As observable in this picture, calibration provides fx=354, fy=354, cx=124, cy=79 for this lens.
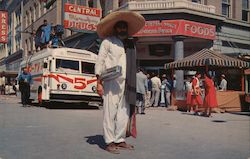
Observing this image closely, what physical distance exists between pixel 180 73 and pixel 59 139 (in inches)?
673

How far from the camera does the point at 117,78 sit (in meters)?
5.14

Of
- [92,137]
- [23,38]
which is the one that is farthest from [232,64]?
[23,38]

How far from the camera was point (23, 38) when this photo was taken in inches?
1934

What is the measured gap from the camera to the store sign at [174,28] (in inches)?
877

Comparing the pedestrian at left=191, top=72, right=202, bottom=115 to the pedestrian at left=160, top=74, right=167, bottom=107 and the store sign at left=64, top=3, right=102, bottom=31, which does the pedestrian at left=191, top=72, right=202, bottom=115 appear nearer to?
the pedestrian at left=160, top=74, right=167, bottom=107

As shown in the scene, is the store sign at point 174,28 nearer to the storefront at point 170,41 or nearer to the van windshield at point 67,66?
the storefront at point 170,41

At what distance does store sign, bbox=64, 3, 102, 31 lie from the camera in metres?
24.1

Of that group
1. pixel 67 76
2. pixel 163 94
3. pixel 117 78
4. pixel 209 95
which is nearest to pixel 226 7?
pixel 163 94

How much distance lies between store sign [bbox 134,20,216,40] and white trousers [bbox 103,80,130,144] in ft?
57.1

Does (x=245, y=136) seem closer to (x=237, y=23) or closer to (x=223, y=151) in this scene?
(x=223, y=151)

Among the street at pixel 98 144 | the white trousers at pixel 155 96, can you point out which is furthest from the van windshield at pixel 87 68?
the street at pixel 98 144

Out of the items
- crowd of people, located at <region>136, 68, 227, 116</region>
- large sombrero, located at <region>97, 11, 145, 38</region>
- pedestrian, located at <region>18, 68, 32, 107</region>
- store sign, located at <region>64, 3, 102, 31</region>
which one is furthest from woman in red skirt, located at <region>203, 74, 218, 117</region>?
store sign, located at <region>64, 3, 102, 31</region>

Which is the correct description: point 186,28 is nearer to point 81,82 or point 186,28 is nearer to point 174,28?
point 174,28

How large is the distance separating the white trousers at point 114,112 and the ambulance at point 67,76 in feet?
30.7
